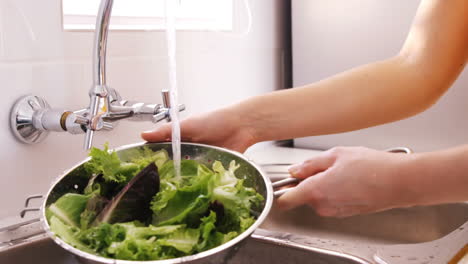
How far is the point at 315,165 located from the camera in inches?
34.7

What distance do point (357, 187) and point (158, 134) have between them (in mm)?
→ 330

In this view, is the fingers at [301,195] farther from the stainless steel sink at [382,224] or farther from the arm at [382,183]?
the stainless steel sink at [382,224]

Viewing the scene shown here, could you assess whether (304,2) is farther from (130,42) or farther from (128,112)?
(128,112)

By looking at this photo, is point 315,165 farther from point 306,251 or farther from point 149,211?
point 149,211

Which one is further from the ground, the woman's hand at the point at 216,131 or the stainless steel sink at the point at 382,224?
the woman's hand at the point at 216,131

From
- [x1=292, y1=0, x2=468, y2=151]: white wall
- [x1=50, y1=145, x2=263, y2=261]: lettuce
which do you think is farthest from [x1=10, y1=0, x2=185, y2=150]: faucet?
[x1=292, y1=0, x2=468, y2=151]: white wall

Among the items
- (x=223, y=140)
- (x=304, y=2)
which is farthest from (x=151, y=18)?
(x=304, y=2)

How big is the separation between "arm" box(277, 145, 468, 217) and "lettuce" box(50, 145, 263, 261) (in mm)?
147

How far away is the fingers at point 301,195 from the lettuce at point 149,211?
0.09 m

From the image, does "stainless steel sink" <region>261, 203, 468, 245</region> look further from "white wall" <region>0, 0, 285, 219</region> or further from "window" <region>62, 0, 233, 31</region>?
"window" <region>62, 0, 233, 31</region>

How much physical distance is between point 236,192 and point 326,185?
0.20 metres

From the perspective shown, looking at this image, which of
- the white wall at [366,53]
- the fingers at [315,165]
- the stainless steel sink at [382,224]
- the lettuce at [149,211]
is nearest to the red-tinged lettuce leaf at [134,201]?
the lettuce at [149,211]

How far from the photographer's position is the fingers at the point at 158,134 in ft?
2.81

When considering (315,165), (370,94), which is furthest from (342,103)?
(315,165)
